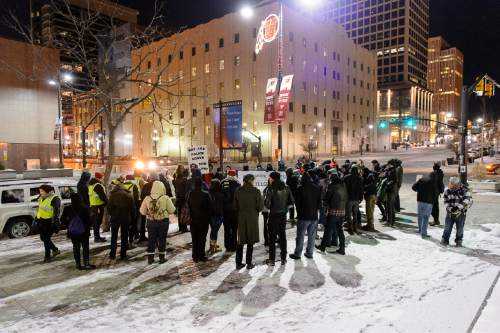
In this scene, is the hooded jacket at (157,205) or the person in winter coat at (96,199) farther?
the person in winter coat at (96,199)

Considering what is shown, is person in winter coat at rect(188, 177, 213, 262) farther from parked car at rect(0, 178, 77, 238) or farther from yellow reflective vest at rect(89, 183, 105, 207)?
parked car at rect(0, 178, 77, 238)

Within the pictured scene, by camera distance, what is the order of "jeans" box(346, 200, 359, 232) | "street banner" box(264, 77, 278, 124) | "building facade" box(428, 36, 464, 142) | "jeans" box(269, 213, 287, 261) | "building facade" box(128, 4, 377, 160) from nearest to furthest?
Result: "jeans" box(269, 213, 287, 261) → "jeans" box(346, 200, 359, 232) → "street banner" box(264, 77, 278, 124) → "building facade" box(128, 4, 377, 160) → "building facade" box(428, 36, 464, 142)

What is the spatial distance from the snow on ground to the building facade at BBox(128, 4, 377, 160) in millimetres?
48760

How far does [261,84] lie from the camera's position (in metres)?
62.2

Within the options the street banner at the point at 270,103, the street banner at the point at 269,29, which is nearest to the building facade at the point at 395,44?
the street banner at the point at 269,29

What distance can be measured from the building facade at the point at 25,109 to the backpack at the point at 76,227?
1207 inches

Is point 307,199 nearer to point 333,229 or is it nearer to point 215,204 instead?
point 333,229

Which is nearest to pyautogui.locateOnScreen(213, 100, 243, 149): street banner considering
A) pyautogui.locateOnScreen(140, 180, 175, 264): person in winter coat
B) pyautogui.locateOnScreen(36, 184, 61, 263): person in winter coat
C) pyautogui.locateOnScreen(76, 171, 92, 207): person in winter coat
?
pyautogui.locateOnScreen(76, 171, 92, 207): person in winter coat

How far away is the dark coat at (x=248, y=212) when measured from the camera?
7.09 m

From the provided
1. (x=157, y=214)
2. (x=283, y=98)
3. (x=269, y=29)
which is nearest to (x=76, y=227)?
(x=157, y=214)

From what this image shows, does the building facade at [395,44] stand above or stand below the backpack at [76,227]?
above

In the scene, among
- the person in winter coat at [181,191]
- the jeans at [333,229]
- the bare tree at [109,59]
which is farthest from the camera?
the bare tree at [109,59]

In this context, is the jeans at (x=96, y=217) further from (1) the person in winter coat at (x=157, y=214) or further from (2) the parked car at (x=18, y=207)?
(1) the person in winter coat at (x=157, y=214)

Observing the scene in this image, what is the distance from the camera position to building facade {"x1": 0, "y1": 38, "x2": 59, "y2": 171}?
33.5 metres
